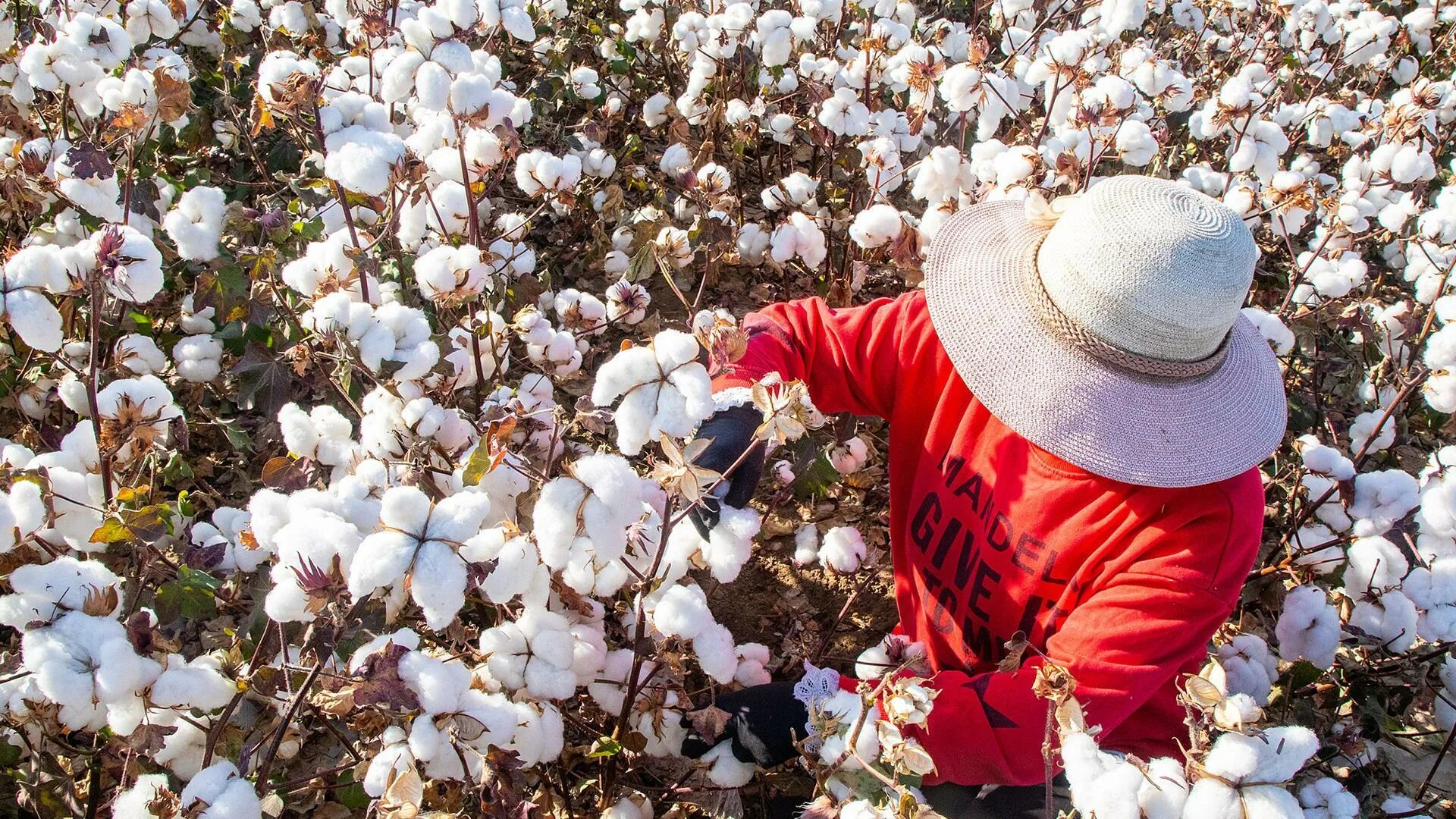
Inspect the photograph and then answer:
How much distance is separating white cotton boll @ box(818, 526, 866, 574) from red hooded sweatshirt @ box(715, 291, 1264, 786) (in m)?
0.12

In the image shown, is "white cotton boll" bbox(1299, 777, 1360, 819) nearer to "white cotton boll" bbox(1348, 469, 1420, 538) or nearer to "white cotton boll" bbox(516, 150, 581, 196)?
"white cotton boll" bbox(1348, 469, 1420, 538)

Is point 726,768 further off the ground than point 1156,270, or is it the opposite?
point 1156,270

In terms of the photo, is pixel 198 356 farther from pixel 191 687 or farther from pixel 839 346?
pixel 839 346

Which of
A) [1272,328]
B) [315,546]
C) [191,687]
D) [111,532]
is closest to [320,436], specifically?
[111,532]

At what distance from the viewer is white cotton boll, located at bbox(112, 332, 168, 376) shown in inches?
82.7

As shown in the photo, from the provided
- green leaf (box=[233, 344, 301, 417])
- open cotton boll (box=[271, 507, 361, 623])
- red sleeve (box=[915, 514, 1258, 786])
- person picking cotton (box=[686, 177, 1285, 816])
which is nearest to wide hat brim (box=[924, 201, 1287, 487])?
person picking cotton (box=[686, 177, 1285, 816])

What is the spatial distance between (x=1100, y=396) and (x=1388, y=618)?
912 mm

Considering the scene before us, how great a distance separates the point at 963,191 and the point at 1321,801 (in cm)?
164

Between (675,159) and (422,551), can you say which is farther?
(675,159)

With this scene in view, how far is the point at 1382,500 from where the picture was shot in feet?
6.32

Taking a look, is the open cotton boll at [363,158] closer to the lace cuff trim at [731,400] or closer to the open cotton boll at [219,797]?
the lace cuff trim at [731,400]

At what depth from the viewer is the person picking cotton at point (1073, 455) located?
1423 millimetres

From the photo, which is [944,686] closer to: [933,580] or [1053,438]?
[933,580]

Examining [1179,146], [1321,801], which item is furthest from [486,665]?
[1179,146]
